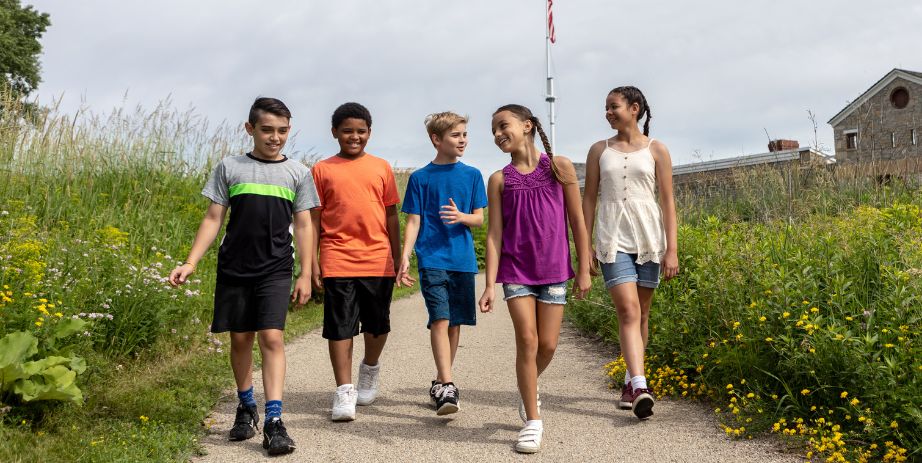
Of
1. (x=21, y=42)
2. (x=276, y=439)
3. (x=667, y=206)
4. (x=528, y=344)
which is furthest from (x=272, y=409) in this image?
(x=21, y=42)

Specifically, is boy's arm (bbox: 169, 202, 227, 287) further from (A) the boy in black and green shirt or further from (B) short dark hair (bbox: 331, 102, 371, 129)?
(B) short dark hair (bbox: 331, 102, 371, 129)

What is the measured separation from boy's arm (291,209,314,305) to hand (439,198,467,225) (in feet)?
2.58

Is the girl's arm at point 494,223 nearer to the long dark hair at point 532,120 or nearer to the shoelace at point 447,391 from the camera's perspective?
the long dark hair at point 532,120

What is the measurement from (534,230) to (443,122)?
3.24 ft

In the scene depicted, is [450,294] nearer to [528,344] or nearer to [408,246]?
[408,246]

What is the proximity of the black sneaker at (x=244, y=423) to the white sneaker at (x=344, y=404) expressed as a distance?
0.48 m

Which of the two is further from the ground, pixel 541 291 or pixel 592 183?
pixel 592 183

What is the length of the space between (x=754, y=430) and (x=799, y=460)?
43cm

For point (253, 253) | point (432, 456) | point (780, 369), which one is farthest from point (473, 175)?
point (780, 369)

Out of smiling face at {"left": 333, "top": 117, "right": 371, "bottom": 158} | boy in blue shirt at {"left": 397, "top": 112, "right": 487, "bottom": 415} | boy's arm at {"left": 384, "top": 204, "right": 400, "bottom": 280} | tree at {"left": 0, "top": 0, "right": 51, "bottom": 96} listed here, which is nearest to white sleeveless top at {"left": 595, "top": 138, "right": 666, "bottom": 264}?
boy in blue shirt at {"left": 397, "top": 112, "right": 487, "bottom": 415}

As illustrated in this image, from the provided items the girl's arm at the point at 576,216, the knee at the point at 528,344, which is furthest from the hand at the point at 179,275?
the girl's arm at the point at 576,216

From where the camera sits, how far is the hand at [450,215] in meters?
4.65

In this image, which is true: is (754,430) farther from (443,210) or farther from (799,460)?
(443,210)

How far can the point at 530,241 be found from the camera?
4.21 meters
